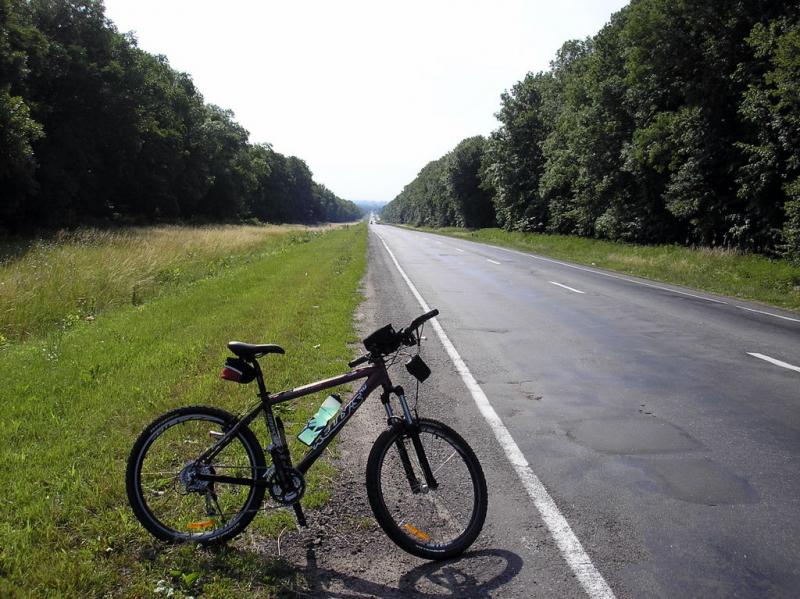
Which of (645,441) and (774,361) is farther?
(774,361)

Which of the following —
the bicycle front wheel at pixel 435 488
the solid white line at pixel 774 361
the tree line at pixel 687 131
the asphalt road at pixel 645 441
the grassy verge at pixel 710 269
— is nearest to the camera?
the asphalt road at pixel 645 441

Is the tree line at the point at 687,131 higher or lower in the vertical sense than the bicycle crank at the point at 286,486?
higher

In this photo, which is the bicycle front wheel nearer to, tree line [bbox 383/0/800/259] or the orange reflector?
the orange reflector

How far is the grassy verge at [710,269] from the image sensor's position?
16250 mm

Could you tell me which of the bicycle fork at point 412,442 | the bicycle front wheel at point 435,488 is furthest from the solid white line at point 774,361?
the bicycle fork at point 412,442

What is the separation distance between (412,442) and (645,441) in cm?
259

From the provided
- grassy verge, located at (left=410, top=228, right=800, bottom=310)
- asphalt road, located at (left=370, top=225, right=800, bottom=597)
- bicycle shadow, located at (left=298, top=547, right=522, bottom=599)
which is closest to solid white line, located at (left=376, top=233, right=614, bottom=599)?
asphalt road, located at (left=370, top=225, right=800, bottom=597)

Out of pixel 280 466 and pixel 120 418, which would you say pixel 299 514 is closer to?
pixel 280 466

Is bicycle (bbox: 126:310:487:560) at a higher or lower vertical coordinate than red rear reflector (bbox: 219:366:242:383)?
lower

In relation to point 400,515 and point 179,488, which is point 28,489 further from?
point 400,515

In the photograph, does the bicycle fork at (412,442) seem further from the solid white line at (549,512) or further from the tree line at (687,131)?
the tree line at (687,131)

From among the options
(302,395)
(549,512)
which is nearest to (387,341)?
(302,395)

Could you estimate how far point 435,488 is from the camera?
3.45 metres

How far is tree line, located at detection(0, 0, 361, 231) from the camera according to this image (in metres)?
25.9
